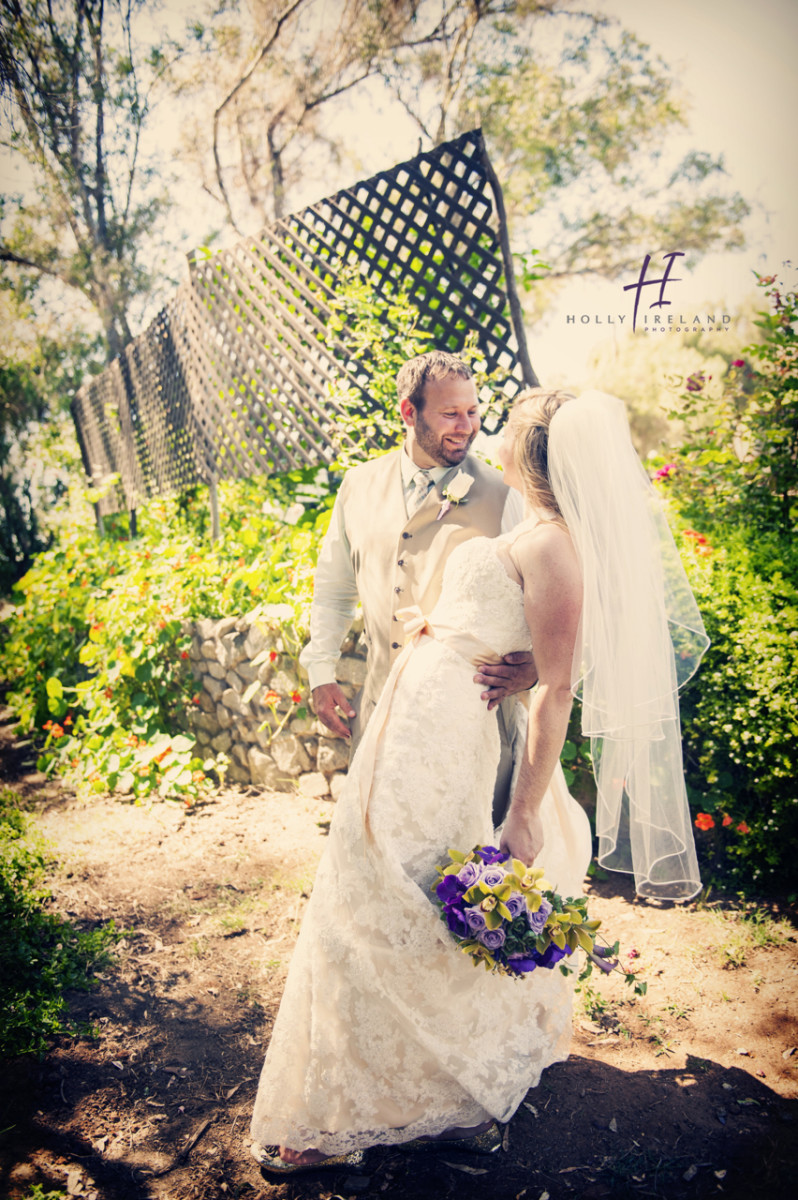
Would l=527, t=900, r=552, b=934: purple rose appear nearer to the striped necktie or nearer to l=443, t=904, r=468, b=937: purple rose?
l=443, t=904, r=468, b=937: purple rose

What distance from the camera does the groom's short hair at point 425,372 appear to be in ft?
6.81

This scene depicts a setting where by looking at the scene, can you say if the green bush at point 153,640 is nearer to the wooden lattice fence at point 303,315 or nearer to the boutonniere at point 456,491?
the wooden lattice fence at point 303,315

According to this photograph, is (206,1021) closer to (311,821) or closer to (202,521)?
(311,821)

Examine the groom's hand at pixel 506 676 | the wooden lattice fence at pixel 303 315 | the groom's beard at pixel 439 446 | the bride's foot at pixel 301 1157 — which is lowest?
the bride's foot at pixel 301 1157

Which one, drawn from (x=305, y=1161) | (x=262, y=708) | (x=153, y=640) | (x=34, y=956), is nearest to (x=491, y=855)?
(x=305, y=1161)

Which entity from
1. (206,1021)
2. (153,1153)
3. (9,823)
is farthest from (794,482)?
(9,823)

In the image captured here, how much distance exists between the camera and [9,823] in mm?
3600

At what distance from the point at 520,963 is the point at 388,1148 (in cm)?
86

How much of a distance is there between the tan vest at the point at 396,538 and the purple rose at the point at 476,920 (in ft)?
Answer: 2.85

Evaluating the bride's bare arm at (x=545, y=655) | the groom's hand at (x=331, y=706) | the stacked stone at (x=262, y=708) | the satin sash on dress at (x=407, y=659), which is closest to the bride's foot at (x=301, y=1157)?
the satin sash on dress at (x=407, y=659)

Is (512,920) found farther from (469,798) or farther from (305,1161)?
(305,1161)

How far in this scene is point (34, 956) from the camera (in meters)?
2.46

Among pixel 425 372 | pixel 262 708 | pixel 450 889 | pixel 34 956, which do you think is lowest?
pixel 34 956

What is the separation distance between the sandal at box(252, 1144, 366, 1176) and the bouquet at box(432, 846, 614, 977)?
2.31 feet
